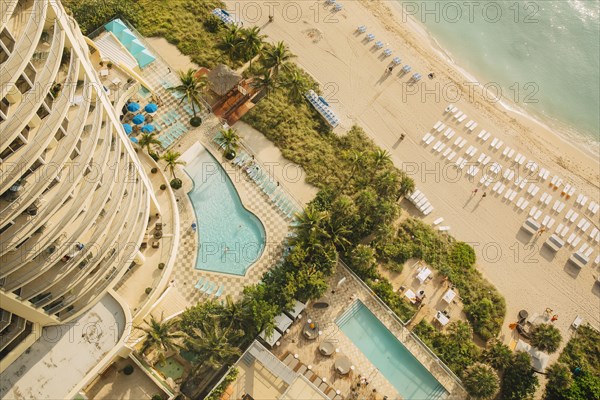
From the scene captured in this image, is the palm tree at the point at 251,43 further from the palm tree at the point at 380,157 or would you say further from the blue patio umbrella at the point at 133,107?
the palm tree at the point at 380,157

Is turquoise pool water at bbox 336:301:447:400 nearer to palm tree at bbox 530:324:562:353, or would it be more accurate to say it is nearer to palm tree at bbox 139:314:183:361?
palm tree at bbox 530:324:562:353

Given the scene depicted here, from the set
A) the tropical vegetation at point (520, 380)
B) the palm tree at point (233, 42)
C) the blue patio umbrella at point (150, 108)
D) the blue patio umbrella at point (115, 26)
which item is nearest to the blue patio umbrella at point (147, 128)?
the blue patio umbrella at point (150, 108)

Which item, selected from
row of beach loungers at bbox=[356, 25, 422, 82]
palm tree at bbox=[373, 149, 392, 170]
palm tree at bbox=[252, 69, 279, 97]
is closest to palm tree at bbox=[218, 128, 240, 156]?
palm tree at bbox=[252, 69, 279, 97]

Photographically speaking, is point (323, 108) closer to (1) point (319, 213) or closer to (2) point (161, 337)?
(1) point (319, 213)

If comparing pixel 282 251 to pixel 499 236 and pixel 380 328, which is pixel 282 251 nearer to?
pixel 380 328

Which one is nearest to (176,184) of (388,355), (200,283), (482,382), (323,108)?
(200,283)

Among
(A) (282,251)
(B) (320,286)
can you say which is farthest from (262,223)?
(B) (320,286)
